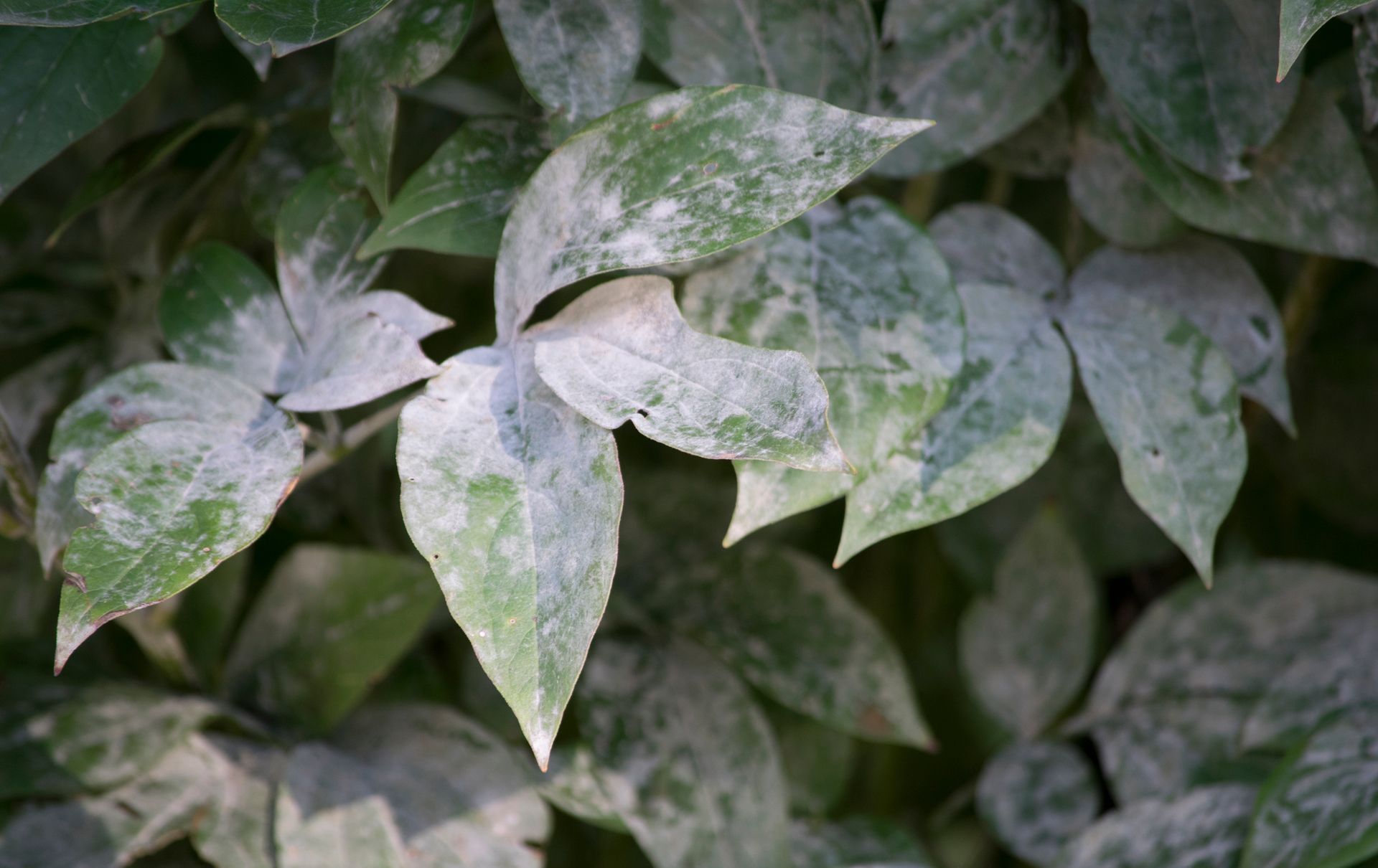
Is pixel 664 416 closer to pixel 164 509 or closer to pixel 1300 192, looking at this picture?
pixel 164 509

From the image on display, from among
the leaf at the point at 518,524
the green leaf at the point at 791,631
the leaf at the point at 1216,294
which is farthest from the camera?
the green leaf at the point at 791,631

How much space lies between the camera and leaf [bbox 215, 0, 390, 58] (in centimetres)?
39

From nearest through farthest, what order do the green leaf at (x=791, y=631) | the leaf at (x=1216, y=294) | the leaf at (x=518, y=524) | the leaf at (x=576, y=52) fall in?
the leaf at (x=518, y=524) < the leaf at (x=576, y=52) < the leaf at (x=1216, y=294) < the green leaf at (x=791, y=631)

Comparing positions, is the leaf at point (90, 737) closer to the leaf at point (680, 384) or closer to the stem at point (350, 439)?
the stem at point (350, 439)

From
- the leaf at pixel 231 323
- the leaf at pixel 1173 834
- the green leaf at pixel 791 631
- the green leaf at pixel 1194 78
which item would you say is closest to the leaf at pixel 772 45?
the green leaf at pixel 1194 78

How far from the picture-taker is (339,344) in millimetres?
460

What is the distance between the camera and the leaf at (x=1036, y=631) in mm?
774

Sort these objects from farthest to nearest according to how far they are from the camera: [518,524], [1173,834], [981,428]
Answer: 1. [1173,834]
2. [981,428]
3. [518,524]

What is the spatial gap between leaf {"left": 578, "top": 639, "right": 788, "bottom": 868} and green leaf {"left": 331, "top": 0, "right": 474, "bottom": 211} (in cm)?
36

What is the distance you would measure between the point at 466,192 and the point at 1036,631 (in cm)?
55

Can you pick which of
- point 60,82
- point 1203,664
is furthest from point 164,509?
point 1203,664

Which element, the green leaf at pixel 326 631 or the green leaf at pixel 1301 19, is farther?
the green leaf at pixel 326 631

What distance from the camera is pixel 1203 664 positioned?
723 mm

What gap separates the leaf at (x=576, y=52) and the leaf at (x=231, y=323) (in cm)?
17
